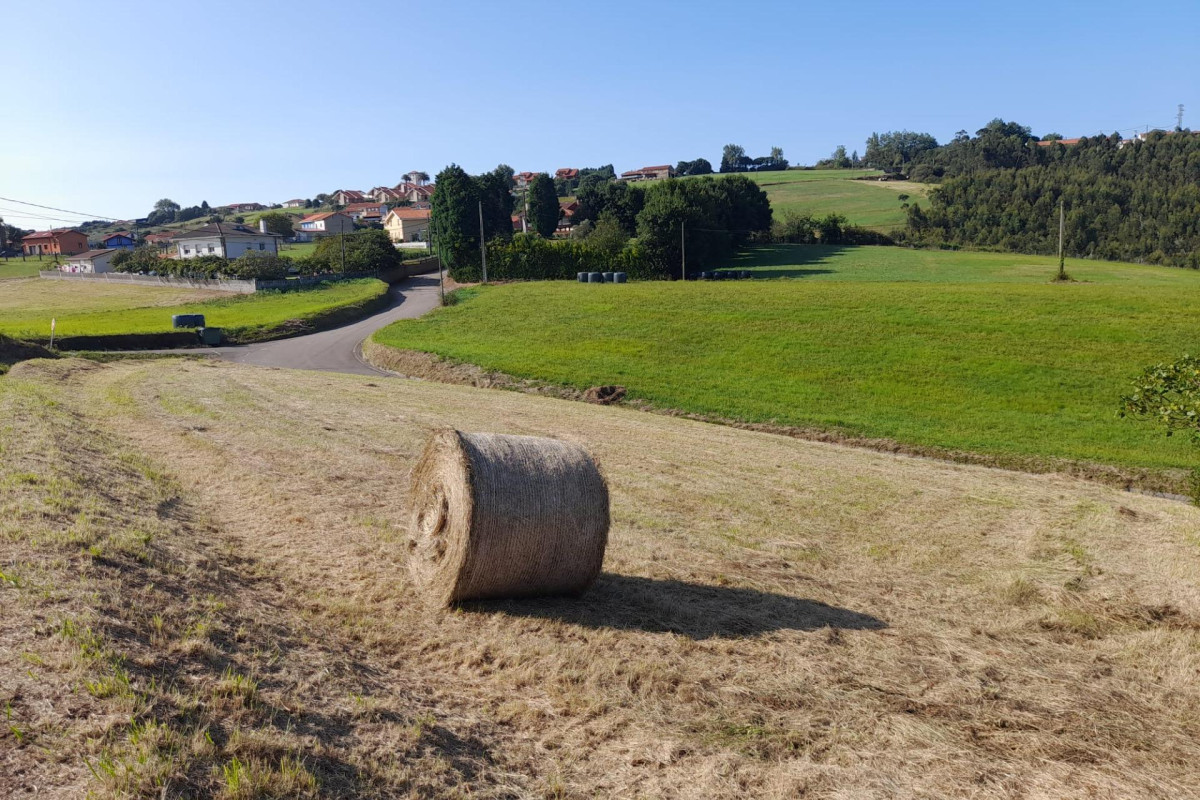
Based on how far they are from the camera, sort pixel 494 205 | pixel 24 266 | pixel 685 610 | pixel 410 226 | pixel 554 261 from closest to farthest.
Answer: pixel 685 610, pixel 554 261, pixel 494 205, pixel 24 266, pixel 410 226

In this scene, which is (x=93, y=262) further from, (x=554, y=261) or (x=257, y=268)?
(x=554, y=261)

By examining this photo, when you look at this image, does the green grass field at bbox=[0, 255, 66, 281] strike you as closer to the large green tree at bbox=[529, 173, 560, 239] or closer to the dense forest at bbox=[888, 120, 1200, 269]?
the large green tree at bbox=[529, 173, 560, 239]

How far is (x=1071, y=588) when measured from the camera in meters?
12.6

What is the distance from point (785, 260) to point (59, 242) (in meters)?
127

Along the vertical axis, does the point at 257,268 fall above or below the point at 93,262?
below

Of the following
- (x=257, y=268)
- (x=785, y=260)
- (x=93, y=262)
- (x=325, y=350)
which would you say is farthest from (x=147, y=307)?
(x=785, y=260)

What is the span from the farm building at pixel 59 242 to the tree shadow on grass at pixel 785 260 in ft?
390

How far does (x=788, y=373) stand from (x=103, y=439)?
28644 millimetres

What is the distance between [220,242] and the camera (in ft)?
360

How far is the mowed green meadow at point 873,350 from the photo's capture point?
30609mm

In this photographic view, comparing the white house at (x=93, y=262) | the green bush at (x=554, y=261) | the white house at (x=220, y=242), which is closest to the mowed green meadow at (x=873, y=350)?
the green bush at (x=554, y=261)

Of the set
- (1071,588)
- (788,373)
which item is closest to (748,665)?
(1071,588)

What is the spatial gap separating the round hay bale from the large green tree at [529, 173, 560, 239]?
12318 cm

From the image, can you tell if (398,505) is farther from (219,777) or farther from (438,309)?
(438,309)
